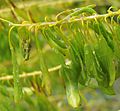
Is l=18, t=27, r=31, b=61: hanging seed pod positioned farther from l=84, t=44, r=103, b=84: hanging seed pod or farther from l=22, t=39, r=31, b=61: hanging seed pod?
l=84, t=44, r=103, b=84: hanging seed pod

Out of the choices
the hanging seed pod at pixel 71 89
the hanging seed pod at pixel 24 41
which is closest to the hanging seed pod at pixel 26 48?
the hanging seed pod at pixel 24 41

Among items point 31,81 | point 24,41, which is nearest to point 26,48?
point 24,41

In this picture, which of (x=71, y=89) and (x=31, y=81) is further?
(x=31, y=81)

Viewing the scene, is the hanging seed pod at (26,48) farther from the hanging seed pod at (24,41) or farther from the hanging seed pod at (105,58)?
the hanging seed pod at (105,58)

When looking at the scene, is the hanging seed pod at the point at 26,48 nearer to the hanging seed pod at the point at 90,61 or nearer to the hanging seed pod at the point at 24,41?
the hanging seed pod at the point at 24,41

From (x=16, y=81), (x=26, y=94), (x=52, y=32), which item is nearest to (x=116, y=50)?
(x=52, y=32)

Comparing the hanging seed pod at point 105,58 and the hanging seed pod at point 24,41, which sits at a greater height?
the hanging seed pod at point 24,41

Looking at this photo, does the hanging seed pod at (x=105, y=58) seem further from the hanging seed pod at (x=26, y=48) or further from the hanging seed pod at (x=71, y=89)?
the hanging seed pod at (x=26, y=48)

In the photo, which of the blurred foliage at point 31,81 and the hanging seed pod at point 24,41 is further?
the blurred foliage at point 31,81

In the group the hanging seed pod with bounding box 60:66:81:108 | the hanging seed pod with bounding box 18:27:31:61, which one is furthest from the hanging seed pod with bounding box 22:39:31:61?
the hanging seed pod with bounding box 60:66:81:108

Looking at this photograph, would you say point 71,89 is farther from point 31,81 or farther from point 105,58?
point 31,81

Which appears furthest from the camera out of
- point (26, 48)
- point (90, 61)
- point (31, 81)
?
point (31, 81)

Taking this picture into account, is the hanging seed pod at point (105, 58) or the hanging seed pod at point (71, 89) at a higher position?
the hanging seed pod at point (105, 58)
